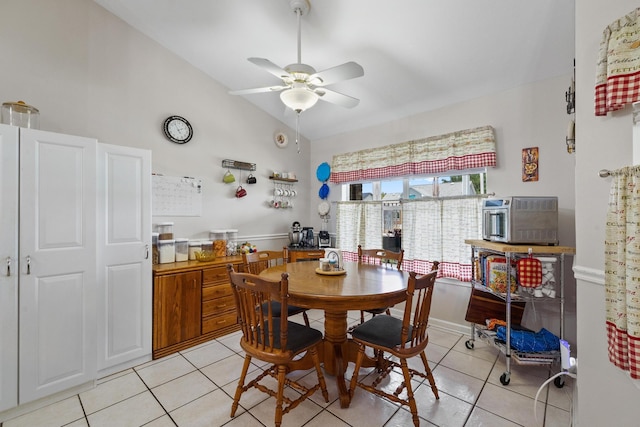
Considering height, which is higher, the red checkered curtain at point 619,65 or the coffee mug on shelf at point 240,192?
the red checkered curtain at point 619,65

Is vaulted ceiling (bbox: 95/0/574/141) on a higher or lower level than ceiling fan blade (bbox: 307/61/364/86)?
higher

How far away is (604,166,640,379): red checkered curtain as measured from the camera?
100cm

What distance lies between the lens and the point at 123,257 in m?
2.23

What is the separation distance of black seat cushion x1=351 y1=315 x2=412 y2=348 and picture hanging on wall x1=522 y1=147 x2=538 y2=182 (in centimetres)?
191

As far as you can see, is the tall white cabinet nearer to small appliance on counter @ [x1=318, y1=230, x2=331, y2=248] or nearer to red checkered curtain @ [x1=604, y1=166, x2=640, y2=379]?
small appliance on counter @ [x1=318, y1=230, x2=331, y2=248]

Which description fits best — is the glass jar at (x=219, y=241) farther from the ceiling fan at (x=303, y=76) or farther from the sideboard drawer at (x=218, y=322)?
the ceiling fan at (x=303, y=76)

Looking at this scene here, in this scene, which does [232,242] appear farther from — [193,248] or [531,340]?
[531,340]

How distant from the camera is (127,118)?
8.97ft

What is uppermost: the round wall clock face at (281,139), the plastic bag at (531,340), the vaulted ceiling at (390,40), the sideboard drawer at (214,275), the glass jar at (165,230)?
the vaulted ceiling at (390,40)

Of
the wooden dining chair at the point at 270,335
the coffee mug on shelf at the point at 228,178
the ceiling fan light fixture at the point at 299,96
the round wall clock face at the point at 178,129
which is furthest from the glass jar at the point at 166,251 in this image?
the ceiling fan light fixture at the point at 299,96

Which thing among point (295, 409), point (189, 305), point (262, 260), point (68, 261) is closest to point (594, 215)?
point (295, 409)

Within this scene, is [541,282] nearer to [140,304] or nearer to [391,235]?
[391,235]

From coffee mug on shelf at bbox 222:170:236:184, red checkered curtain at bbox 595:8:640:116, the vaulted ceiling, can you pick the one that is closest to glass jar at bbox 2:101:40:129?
the vaulted ceiling

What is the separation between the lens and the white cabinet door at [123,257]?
212cm
